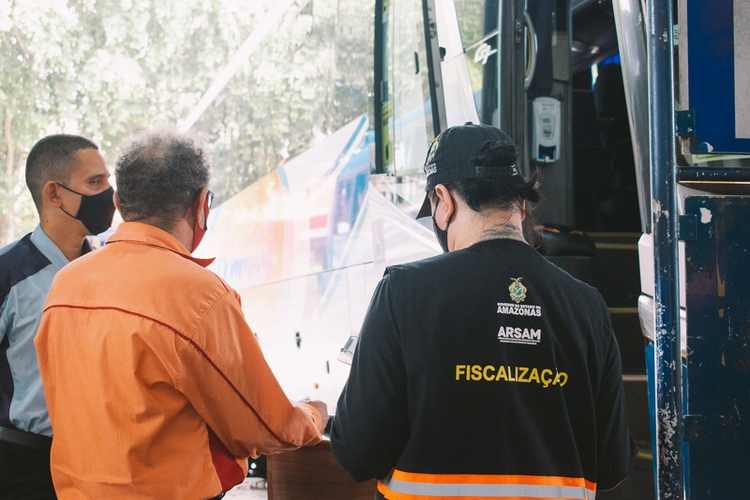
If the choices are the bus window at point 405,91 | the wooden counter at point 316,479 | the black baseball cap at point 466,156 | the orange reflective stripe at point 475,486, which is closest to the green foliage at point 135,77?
the bus window at point 405,91

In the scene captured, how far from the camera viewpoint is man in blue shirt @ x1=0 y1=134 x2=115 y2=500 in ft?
7.03

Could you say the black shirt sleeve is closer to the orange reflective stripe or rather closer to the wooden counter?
the orange reflective stripe

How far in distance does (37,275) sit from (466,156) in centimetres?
143

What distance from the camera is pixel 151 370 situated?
5.60 ft

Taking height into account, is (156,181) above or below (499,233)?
above

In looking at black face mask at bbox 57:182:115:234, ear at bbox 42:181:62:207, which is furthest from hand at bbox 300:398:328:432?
ear at bbox 42:181:62:207

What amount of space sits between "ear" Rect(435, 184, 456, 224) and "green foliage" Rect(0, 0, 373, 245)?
4.81m

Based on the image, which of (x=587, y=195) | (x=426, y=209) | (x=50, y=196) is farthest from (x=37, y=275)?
(x=587, y=195)

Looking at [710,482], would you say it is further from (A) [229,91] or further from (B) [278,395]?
(A) [229,91]

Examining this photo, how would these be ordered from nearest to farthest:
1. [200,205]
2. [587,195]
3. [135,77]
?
[200,205], [587,195], [135,77]

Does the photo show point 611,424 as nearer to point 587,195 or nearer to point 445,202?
point 445,202

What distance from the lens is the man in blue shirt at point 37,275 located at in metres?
2.14

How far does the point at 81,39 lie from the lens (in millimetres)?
8219

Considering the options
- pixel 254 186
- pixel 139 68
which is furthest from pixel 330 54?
pixel 139 68
